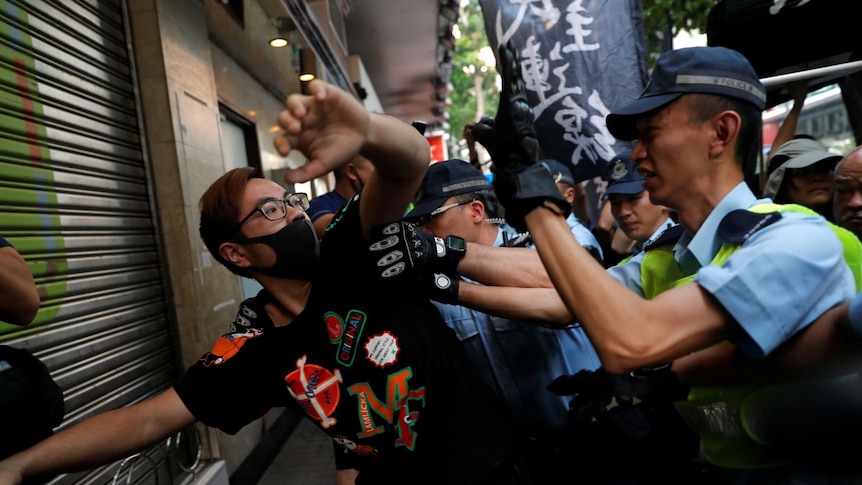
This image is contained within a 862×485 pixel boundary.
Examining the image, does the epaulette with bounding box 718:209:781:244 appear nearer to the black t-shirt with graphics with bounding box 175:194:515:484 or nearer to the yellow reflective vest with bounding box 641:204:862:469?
the yellow reflective vest with bounding box 641:204:862:469

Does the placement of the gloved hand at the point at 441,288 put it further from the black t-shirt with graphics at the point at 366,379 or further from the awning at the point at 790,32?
the awning at the point at 790,32

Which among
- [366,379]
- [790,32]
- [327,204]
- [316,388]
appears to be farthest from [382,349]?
[790,32]

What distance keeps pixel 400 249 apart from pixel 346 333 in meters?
→ 0.34

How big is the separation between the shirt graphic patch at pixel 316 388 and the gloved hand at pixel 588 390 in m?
0.68

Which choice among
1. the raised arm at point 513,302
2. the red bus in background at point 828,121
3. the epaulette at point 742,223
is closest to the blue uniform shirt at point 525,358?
the raised arm at point 513,302

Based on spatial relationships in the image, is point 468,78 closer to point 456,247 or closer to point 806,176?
point 806,176

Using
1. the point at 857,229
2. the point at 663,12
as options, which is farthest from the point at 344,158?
the point at 663,12

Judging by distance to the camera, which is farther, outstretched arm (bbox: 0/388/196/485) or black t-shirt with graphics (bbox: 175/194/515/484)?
black t-shirt with graphics (bbox: 175/194/515/484)

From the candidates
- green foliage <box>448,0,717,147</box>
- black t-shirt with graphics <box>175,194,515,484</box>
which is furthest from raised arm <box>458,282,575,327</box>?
green foliage <box>448,0,717,147</box>

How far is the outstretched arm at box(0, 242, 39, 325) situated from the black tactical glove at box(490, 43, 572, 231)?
1.41 meters

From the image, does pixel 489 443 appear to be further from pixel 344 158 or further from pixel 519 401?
pixel 344 158

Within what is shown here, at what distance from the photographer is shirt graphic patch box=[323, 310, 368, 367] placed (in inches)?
72.6

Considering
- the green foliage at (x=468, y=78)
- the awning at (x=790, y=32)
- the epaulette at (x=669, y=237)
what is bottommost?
the epaulette at (x=669, y=237)

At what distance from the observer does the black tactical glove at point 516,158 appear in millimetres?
1382
